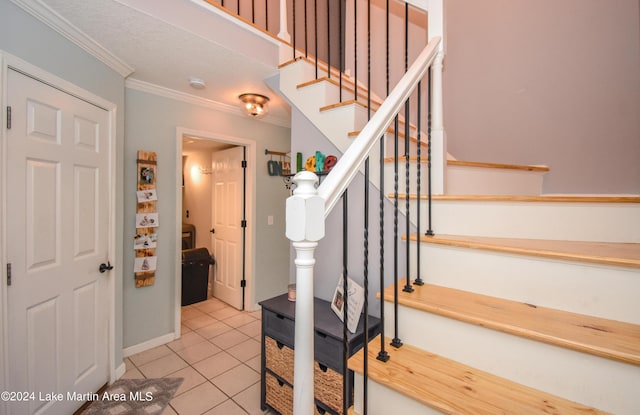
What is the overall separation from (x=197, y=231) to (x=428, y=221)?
15.4 feet

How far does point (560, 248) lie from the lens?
1.02 meters

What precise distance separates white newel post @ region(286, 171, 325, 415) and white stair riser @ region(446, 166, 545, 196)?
117 cm

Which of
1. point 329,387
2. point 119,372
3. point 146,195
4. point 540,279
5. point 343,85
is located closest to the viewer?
point 540,279

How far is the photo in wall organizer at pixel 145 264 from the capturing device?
2.60m

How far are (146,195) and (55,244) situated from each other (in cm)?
95

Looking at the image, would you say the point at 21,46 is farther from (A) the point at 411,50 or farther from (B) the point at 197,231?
(B) the point at 197,231

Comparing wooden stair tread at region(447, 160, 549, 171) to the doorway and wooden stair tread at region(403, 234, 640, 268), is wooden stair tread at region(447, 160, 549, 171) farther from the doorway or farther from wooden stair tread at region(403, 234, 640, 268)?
the doorway

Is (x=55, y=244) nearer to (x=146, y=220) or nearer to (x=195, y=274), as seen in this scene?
(x=146, y=220)

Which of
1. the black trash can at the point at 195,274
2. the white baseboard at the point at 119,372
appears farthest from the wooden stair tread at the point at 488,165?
the black trash can at the point at 195,274

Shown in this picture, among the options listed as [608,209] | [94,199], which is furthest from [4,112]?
[608,209]

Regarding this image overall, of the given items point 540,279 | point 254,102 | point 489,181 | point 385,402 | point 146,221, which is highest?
point 254,102

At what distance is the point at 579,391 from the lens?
2.62 feet

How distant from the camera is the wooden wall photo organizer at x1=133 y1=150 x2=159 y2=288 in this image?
2.59 m

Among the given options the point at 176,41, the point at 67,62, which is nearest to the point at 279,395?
the point at 176,41
